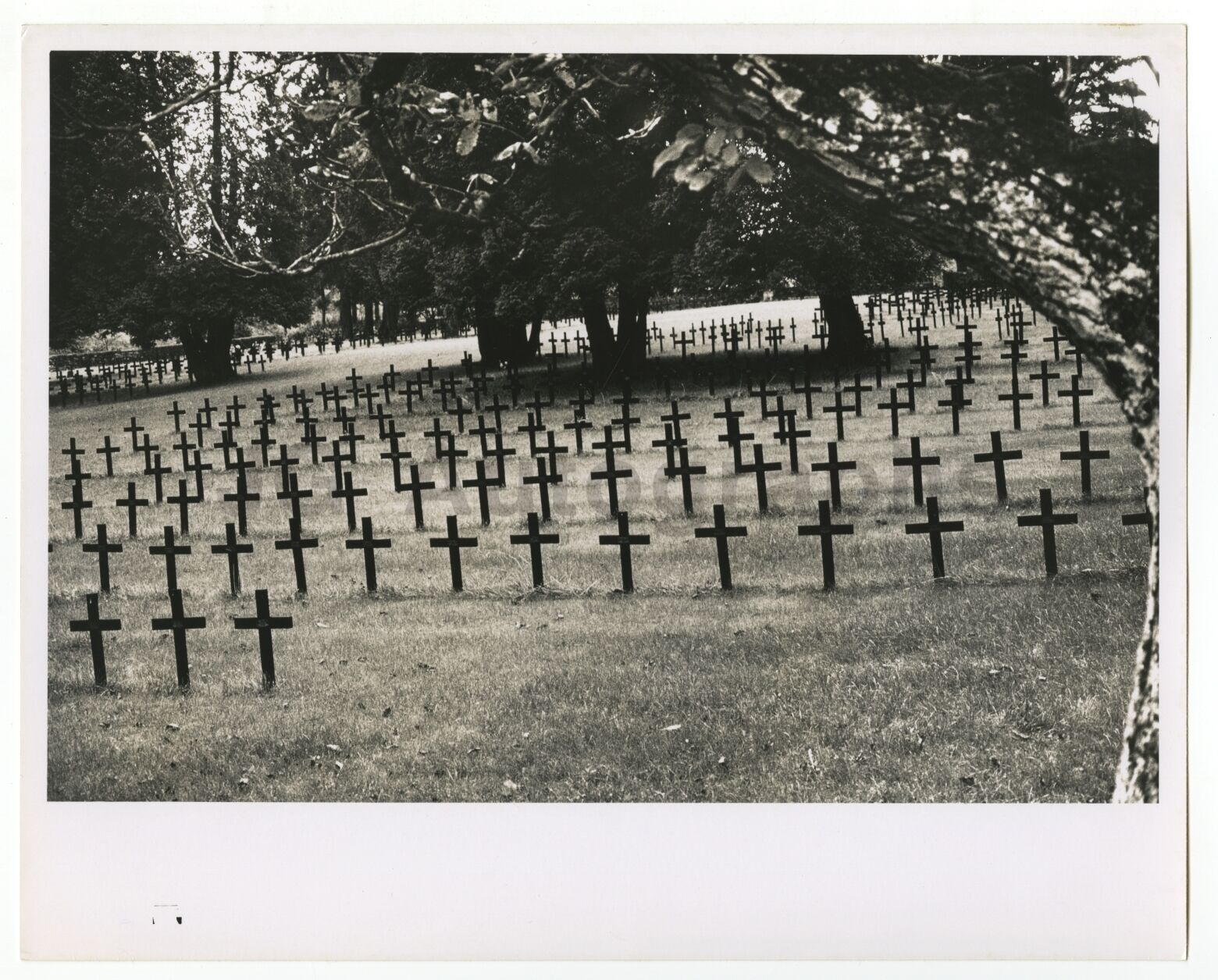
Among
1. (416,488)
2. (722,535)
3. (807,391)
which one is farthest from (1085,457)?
(416,488)

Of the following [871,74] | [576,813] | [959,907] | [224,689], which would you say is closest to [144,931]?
[224,689]

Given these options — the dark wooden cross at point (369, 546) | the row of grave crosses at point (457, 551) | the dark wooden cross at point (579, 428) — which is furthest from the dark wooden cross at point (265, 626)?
the dark wooden cross at point (579, 428)

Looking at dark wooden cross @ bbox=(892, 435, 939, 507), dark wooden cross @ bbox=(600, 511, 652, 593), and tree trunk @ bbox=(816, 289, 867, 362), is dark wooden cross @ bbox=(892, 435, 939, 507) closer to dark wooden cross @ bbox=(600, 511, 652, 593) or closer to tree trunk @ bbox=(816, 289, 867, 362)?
tree trunk @ bbox=(816, 289, 867, 362)

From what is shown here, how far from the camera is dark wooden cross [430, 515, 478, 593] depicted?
219 inches

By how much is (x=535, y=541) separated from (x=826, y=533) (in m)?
1.52

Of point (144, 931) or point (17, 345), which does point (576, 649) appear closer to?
point (144, 931)

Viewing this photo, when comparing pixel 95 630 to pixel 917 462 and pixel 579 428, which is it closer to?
pixel 579 428

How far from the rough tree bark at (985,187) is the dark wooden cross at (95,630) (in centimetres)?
376

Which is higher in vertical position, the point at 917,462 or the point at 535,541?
the point at 917,462

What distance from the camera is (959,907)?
4602 mm

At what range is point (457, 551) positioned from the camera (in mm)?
5609

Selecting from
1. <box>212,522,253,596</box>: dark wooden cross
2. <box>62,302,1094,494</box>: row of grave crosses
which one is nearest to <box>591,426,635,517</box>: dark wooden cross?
<box>62,302,1094,494</box>: row of grave crosses

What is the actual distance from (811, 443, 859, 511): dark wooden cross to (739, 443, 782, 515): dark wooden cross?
226 millimetres

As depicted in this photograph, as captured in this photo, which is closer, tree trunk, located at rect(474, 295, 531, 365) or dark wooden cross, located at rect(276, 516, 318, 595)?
dark wooden cross, located at rect(276, 516, 318, 595)
